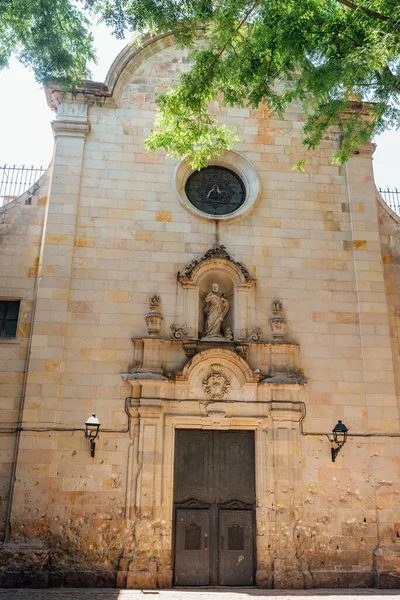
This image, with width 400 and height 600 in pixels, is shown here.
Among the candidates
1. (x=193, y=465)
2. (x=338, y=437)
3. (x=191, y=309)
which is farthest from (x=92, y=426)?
(x=338, y=437)

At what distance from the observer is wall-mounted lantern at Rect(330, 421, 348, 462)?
11.5m

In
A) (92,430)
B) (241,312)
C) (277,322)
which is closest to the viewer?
(92,430)

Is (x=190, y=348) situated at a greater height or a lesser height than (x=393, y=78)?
lesser

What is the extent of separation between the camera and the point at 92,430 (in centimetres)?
1120

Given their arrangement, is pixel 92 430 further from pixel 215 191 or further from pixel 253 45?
pixel 253 45

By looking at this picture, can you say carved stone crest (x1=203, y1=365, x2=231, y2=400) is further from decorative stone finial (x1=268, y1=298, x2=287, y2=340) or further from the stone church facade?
decorative stone finial (x1=268, y1=298, x2=287, y2=340)

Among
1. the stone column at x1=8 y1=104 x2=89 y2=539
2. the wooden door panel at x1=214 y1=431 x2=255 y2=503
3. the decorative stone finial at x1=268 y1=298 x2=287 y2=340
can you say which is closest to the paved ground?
the stone column at x1=8 y1=104 x2=89 y2=539

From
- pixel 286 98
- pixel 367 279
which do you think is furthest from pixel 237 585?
pixel 286 98

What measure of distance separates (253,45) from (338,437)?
7765 millimetres

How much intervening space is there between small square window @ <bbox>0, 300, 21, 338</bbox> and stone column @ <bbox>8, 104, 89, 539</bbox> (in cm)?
58

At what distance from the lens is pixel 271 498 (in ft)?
37.4

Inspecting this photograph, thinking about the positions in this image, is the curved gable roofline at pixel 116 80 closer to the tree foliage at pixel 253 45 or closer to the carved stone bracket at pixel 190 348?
the tree foliage at pixel 253 45

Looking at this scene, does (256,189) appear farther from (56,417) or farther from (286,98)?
(56,417)

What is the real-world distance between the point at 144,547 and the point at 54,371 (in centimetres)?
383
